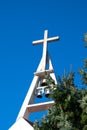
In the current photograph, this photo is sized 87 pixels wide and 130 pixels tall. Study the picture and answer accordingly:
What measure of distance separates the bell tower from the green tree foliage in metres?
5.04

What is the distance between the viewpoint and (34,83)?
18.9 metres

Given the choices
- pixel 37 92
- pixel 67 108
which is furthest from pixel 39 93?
pixel 67 108

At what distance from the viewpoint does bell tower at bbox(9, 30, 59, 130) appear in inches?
635

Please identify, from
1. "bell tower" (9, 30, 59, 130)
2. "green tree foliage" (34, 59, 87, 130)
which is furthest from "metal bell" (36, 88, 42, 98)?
"green tree foliage" (34, 59, 87, 130)

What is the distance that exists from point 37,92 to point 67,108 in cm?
817

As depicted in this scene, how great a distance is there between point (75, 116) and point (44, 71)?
29.5 feet

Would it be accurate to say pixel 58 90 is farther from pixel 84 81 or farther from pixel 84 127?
pixel 84 127

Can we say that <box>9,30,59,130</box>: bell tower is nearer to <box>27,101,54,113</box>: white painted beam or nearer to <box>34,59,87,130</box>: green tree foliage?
<box>27,101,54,113</box>: white painted beam

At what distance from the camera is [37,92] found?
60.7 ft

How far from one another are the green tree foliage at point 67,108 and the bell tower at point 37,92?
198 inches

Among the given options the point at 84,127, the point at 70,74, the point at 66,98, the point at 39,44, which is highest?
the point at 39,44

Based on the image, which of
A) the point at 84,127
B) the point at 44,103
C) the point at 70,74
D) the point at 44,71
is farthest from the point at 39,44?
the point at 84,127

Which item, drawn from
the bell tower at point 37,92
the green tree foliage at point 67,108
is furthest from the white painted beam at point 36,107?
the green tree foliage at point 67,108

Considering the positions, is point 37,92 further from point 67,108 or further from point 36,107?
point 67,108
